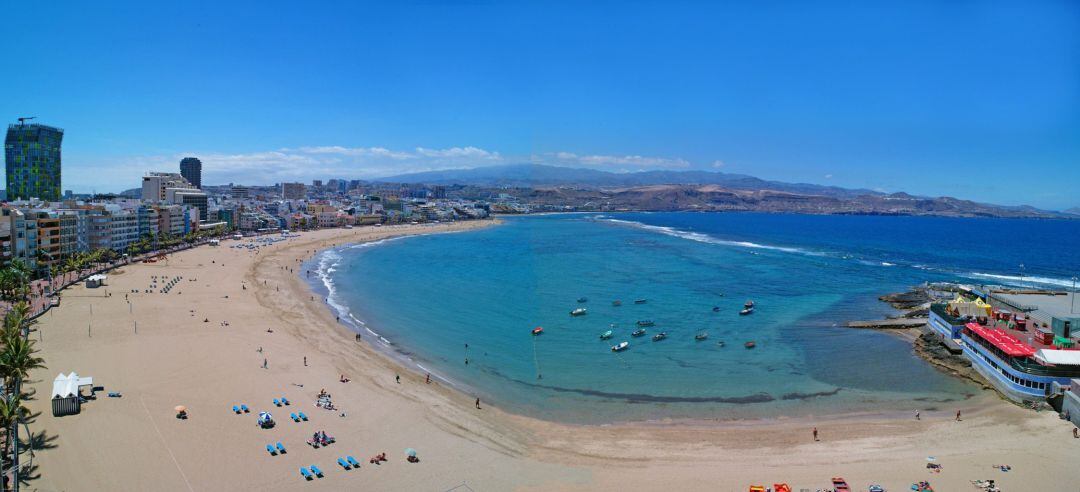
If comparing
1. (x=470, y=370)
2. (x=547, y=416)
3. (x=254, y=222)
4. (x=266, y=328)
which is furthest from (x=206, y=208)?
(x=547, y=416)

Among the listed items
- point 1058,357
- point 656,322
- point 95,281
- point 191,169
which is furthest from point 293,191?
point 1058,357

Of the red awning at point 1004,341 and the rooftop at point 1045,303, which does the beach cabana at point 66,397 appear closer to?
the red awning at point 1004,341

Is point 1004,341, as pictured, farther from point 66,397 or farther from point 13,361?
point 13,361

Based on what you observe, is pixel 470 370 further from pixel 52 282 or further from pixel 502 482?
pixel 52 282

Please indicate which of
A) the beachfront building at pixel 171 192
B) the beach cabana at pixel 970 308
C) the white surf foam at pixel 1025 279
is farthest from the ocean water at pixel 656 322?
the beachfront building at pixel 171 192

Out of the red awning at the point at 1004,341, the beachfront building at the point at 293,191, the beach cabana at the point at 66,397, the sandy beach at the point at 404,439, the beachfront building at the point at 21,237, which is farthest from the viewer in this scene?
the beachfront building at the point at 293,191
